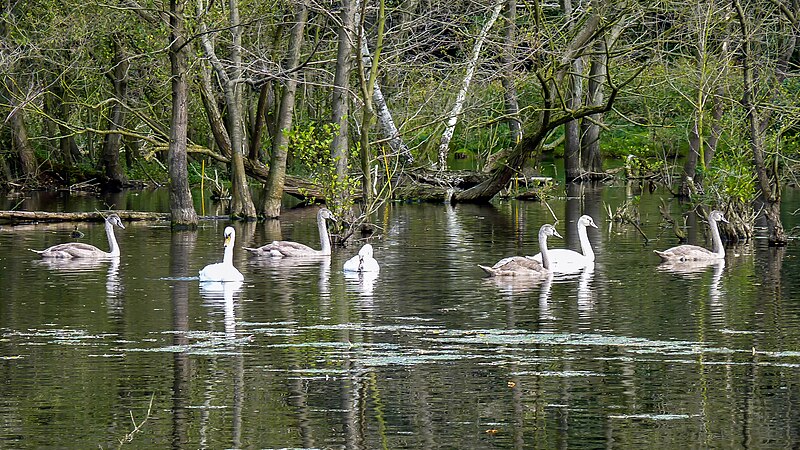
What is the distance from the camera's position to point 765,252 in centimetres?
2559

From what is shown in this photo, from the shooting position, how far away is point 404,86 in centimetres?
3791

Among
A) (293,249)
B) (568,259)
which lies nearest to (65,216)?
(293,249)

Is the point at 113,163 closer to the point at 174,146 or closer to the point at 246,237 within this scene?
the point at 174,146

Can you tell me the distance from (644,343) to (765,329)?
181 cm

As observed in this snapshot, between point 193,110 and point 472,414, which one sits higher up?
point 193,110

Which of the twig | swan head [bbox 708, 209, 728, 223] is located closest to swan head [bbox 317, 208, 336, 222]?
swan head [bbox 708, 209, 728, 223]

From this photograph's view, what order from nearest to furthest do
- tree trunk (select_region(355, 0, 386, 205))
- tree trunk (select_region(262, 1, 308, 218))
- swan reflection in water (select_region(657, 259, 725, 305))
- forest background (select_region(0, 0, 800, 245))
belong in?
swan reflection in water (select_region(657, 259, 725, 305)) → tree trunk (select_region(355, 0, 386, 205)) → forest background (select_region(0, 0, 800, 245)) → tree trunk (select_region(262, 1, 308, 218))

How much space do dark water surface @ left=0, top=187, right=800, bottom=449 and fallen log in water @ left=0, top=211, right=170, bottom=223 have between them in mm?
8820

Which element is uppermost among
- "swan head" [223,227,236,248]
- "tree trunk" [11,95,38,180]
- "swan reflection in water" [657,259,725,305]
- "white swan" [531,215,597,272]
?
"tree trunk" [11,95,38,180]

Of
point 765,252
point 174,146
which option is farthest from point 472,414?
point 174,146

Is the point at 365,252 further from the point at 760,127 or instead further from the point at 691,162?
the point at 691,162

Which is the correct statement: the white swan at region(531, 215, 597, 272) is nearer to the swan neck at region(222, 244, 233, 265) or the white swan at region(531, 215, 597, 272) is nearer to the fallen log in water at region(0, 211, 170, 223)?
the swan neck at region(222, 244, 233, 265)

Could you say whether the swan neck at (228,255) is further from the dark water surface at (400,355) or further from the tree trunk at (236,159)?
the tree trunk at (236,159)

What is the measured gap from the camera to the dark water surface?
1116 centimetres
